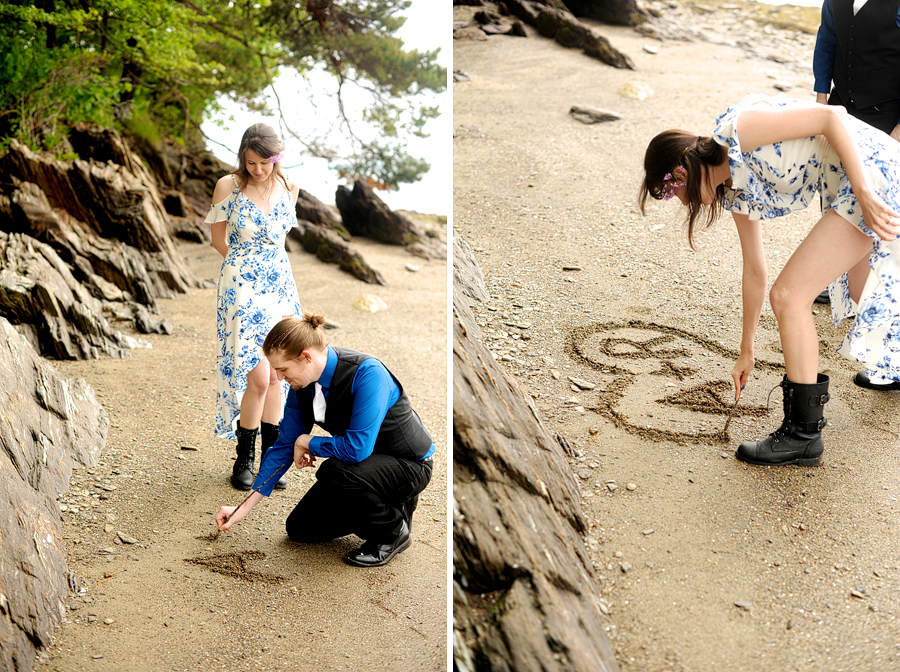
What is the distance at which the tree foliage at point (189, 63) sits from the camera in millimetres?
6816

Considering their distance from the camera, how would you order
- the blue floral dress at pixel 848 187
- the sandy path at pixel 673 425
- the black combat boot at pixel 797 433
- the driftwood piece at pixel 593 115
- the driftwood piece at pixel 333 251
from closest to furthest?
1. the sandy path at pixel 673 425
2. the blue floral dress at pixel 848 187
3. the black combat boot at pixel 797 433
4. the driftwood piece at pixel 593 115
5. the driftwood piece at pixel 333 251

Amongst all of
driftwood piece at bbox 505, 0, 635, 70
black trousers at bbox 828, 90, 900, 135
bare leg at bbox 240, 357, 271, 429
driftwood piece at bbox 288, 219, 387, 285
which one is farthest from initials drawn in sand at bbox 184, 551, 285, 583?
driftwood piece at bbox 505, 0, 635, 70

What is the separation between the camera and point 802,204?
2.56 m

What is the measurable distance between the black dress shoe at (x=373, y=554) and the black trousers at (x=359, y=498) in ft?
0.11

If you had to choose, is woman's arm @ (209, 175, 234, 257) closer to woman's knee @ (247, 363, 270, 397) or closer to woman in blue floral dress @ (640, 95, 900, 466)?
woman's knee @ (247, 363, 270, 397)

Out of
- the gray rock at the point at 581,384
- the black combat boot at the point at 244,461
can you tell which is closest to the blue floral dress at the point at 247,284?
the black combat boot at the point at 244,461

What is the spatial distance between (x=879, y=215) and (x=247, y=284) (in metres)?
2.17

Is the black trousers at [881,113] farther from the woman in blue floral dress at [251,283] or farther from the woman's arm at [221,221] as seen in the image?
the woman's arm at [221,221]

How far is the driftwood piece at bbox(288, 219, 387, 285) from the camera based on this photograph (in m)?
6.96

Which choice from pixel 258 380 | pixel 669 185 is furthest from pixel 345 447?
pixel 669 185

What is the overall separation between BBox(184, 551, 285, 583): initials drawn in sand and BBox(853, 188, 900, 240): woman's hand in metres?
2.09

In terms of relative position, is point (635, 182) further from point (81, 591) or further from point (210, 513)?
point (81, 591)

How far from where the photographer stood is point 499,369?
96.5 inches

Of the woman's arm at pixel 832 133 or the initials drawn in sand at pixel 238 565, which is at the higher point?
the woman's arm at pixel 832 133
